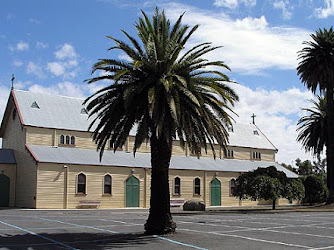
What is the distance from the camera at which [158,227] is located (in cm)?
1758

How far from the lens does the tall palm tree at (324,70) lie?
139ft

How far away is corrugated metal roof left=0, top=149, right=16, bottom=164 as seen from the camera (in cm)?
4314

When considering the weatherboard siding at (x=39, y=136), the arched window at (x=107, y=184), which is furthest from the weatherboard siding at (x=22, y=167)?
the arched window at (x=107, y=184)

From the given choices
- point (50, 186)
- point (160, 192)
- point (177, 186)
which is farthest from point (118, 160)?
point (160, 192)

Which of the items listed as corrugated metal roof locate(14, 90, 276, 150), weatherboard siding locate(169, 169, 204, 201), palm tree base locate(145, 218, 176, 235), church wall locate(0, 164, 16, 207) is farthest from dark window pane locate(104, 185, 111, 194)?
palm tree base locate(145, 218, 176, 235)

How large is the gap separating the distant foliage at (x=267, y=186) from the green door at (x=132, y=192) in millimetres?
10591

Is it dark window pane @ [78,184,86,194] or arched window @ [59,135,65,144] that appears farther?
arched window @ [59,135,65,144]

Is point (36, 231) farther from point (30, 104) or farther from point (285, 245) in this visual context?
point (30, 104)

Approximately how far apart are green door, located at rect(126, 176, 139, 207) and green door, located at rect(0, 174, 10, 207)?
37.2 ft

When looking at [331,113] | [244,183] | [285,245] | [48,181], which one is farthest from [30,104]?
[285,245]

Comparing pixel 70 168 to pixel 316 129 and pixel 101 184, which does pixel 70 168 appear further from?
pixel 316 129

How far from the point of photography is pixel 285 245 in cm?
1510

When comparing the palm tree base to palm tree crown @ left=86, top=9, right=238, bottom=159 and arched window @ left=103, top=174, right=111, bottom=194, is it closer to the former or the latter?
palm tree crown @ left=86, top=9, right=238, bottom=159

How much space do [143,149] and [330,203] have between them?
20.2 m
